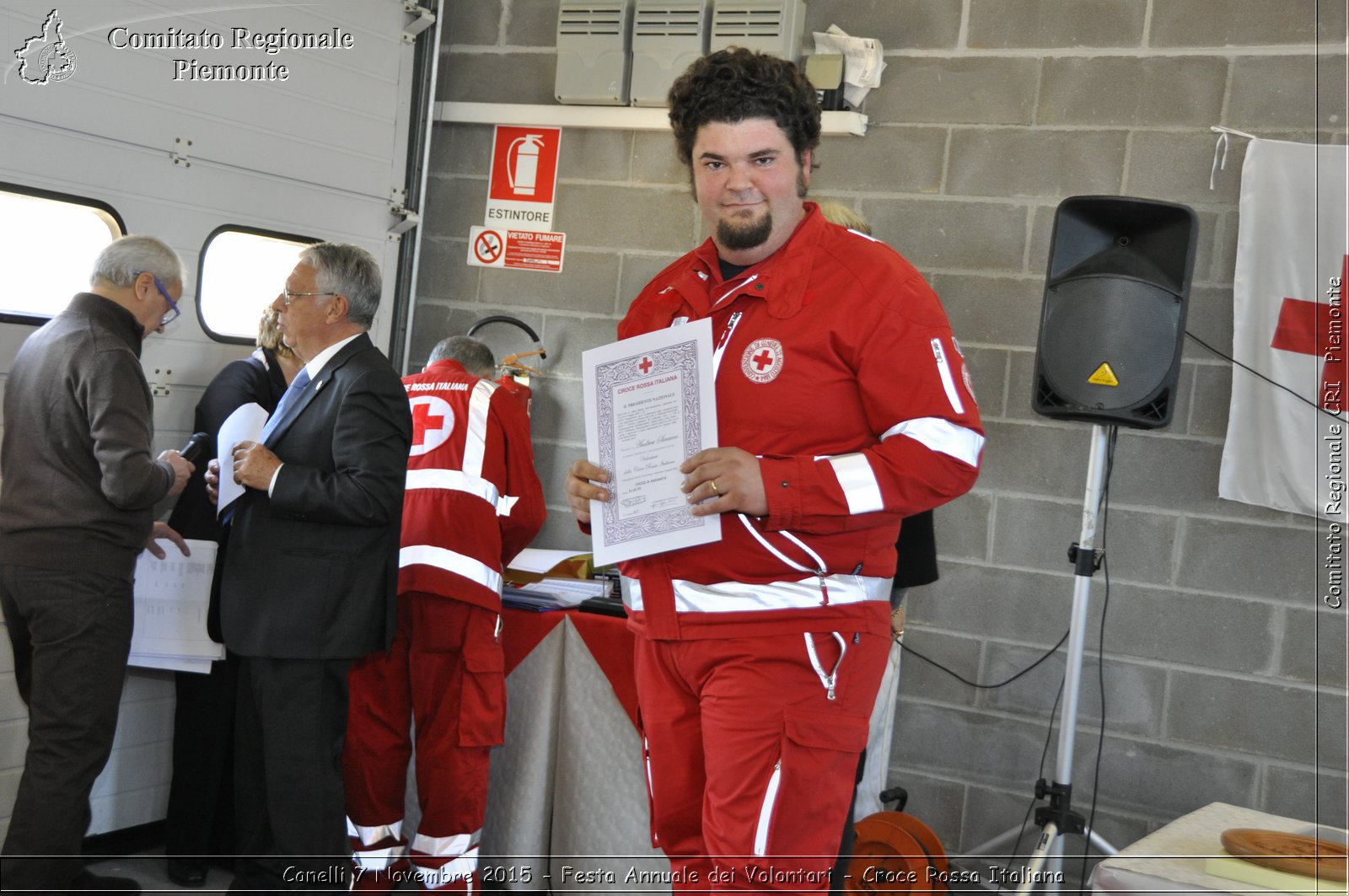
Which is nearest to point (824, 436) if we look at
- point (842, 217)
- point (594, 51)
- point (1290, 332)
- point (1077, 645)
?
point (842, 217)

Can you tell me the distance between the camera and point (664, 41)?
474 cm

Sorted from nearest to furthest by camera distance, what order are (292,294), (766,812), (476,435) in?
(766,812) < (292,294) < (476,435)

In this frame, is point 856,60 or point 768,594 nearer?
point 768,594

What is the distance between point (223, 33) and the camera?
4.16m

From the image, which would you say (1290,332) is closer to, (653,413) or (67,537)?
(653,413)

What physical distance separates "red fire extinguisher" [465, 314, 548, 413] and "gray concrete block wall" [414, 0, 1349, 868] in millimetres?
1416

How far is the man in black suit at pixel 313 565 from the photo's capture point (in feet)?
10.7

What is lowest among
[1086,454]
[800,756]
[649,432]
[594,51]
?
[800,756]

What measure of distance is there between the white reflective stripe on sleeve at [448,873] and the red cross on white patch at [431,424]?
4.34ft

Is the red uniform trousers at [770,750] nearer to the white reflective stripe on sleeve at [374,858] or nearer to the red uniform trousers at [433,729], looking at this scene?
the red uniform trousers at [433,729]

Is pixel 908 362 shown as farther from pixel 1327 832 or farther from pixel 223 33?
pixel 223 33

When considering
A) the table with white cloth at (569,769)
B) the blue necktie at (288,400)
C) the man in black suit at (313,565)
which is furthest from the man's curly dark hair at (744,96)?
the table with white cloth at (569,769)

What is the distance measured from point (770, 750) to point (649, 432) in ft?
2.13

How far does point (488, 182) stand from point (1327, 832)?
432 centimetres
